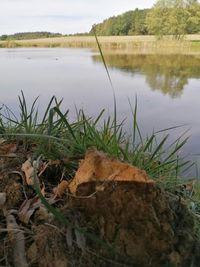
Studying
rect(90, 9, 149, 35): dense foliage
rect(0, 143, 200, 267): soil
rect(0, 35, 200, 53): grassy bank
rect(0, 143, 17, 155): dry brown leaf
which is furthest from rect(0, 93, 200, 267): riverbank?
rect(90, 9, 149, 35): dense foliage

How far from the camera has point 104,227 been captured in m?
0.80

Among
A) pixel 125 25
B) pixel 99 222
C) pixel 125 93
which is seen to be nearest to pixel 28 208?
pixel 99 222

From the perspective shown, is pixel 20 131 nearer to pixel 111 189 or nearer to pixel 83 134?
pixel 83 134

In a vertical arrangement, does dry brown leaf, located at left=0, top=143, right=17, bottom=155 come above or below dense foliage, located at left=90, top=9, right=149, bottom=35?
above

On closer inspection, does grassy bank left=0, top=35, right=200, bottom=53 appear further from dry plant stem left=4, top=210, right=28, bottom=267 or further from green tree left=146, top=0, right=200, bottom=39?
dry plant stem left=4, top=210, right=28, bottom=267

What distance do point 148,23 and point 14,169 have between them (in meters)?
41.2

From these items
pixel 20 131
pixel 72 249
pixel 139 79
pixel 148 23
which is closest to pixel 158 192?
pixel 72 249

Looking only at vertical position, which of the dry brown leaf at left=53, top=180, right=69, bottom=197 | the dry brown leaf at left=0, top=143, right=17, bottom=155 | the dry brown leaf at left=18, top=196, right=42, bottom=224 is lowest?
the dry brown leaf at left=18, top=196, right=42, bottom=224

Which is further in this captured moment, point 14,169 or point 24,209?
point 14,169

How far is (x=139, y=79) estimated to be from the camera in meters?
12.5

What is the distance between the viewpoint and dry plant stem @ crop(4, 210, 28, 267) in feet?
2.55

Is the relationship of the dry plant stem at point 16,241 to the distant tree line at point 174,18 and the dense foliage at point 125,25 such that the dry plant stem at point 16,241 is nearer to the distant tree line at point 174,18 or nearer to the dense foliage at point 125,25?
the distant tree line at point 174,18

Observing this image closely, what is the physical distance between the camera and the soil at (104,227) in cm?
78

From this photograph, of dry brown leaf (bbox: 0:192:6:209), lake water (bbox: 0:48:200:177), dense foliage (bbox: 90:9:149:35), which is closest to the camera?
dry brown leaf (bbox: 0:192:6:209)
